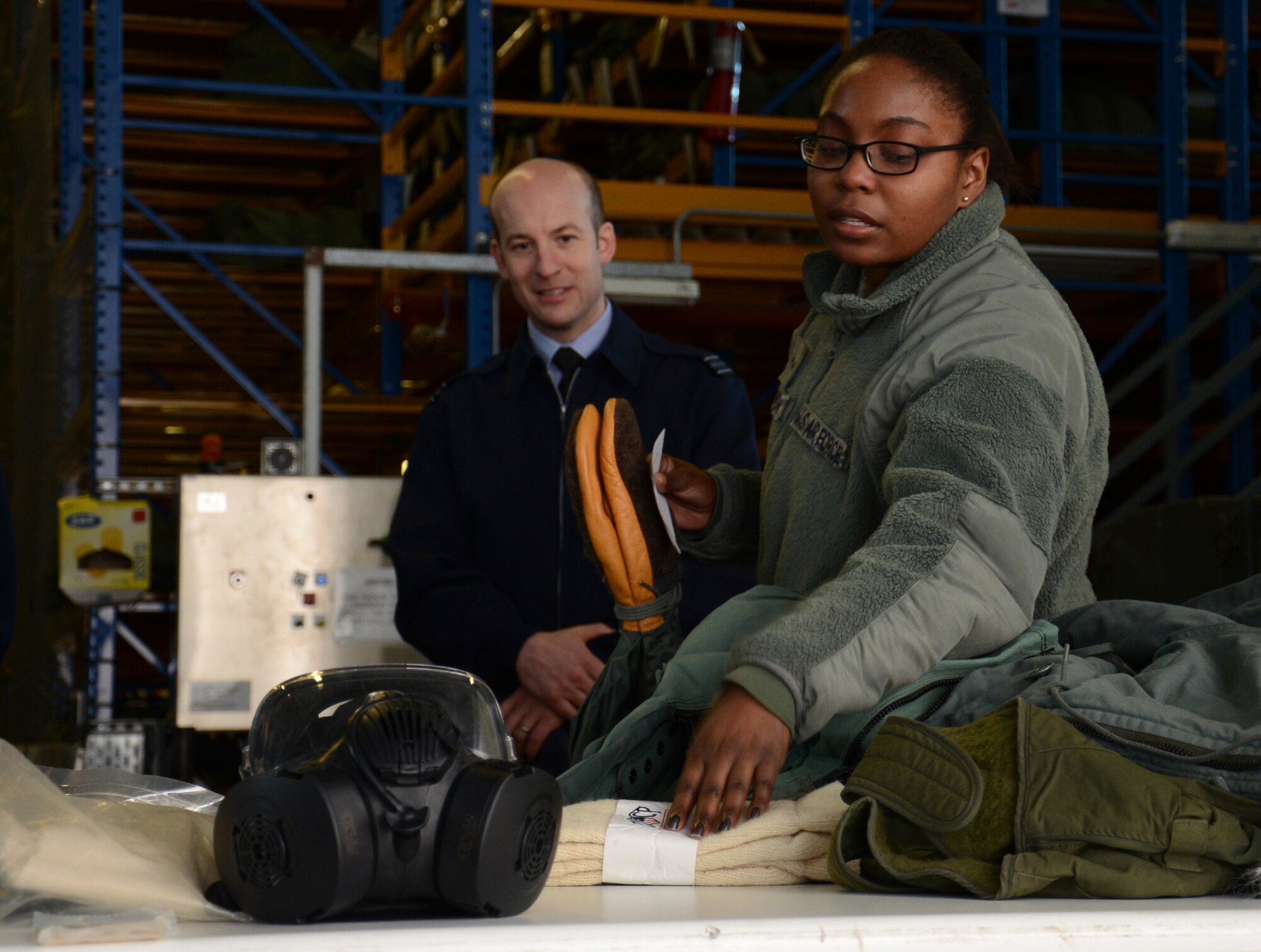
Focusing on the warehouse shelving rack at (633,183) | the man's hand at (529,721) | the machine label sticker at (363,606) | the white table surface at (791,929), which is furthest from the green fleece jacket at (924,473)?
the warehouse shelving rack at (633,183)

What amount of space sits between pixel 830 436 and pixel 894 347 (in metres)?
0.12

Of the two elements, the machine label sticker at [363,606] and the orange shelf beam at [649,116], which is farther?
the orange shelf beam at [649,116]

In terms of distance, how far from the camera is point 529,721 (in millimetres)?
2877

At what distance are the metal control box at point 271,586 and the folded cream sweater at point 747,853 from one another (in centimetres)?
337

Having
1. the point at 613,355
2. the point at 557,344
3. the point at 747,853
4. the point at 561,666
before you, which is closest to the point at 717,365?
the point at 613,355

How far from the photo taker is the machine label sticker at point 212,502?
450 cm

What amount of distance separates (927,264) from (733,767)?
63 cm

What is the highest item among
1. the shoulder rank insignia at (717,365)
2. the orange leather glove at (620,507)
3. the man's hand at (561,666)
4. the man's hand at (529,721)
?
the shoulder rank insignia at (717,365)

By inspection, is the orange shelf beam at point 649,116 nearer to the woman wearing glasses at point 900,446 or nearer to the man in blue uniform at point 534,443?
the man in blue uniform at point 534,443

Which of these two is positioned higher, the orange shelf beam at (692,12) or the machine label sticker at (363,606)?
the orange shelf beam at (692,12)

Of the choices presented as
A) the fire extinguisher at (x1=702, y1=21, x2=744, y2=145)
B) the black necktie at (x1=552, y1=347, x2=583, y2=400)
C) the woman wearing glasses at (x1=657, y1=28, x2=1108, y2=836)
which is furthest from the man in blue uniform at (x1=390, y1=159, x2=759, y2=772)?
the fire extinguisher at (x1=702, y1=21, x2=744, y2=145)

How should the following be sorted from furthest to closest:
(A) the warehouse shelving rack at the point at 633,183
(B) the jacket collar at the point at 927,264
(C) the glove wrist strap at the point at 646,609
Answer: (A) the warehouse shelving rack at the point at 633,183, (C) the glove wrist strap at the point at 646,609, (B) the jacket collar at the point at 927,264

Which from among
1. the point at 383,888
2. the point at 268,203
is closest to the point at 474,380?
the point at 383,888

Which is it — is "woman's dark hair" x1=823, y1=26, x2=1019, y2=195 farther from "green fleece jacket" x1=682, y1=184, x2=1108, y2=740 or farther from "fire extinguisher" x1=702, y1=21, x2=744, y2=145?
"fire extinguisher" x1=702, y1=21, x2=744, y2=145
